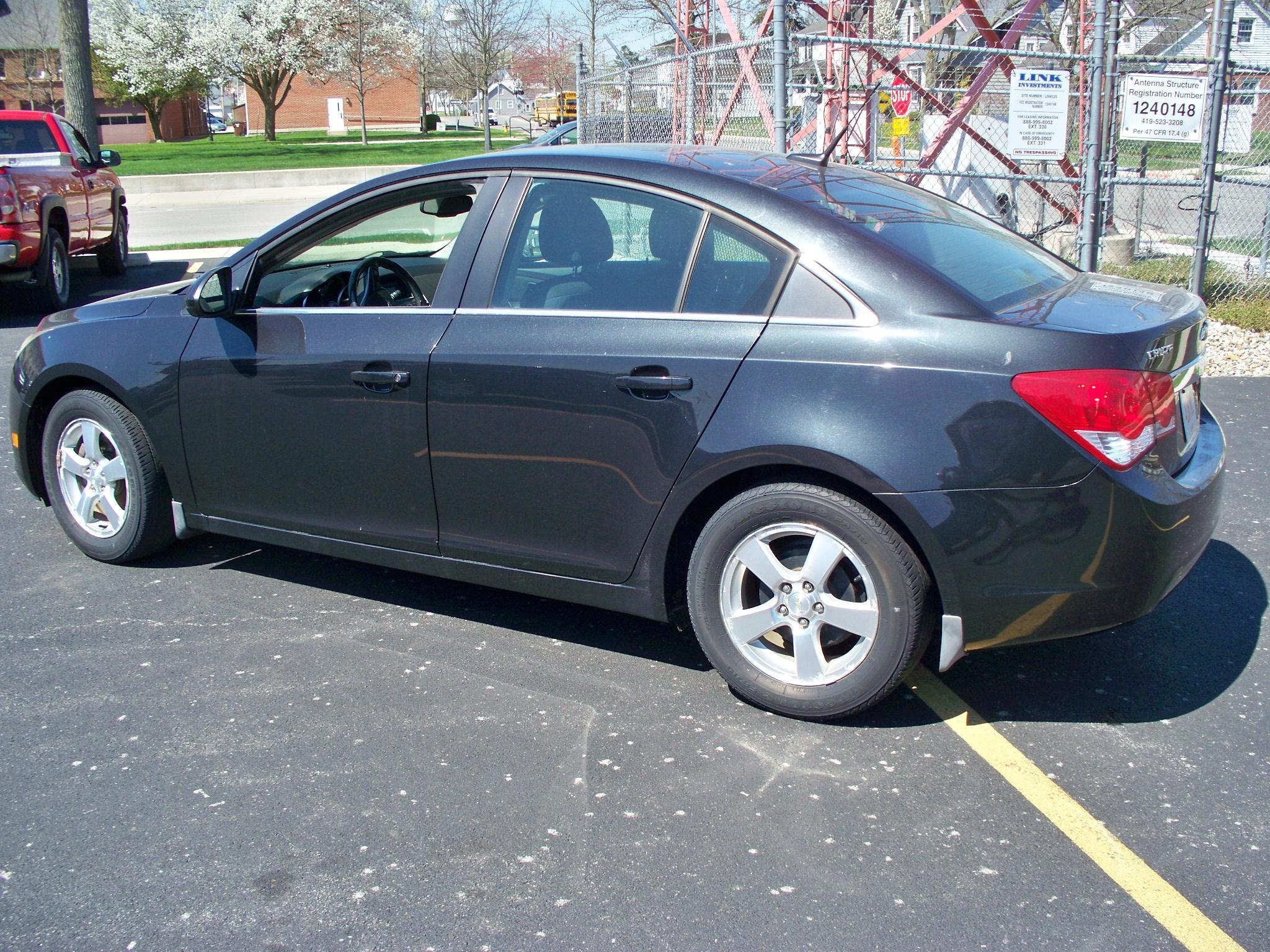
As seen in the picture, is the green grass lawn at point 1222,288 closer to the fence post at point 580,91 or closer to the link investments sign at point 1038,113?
the link investments sign at point 1038,113

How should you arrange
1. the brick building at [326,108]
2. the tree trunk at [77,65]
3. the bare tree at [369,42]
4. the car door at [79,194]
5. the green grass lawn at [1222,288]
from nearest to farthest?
the green grass lawn at [1222,288] → the car door at [79,194] → the tree trunk at [77,65] → the bare tree at [369,42] → the brick building at [326,108]

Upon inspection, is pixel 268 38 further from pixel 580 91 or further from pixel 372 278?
pixel 372 278

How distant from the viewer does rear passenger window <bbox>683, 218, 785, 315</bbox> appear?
3.55 meters

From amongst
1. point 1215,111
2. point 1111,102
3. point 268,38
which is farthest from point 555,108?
point 1215,111

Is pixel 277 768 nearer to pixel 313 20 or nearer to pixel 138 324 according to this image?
pixel 138 324

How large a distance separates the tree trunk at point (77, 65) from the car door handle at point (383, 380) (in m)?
16.9

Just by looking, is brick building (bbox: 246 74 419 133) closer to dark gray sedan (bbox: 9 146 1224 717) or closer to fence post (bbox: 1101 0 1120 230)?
fence post (bbox: 1101 0 1120 230)

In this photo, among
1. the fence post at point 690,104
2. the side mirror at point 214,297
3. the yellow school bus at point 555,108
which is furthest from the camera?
the yellow school bus at point 555,108

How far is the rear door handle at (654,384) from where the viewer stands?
356 cm

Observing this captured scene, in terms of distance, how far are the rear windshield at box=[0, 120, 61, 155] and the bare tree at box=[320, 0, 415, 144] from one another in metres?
31.3

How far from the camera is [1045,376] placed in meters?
3.18

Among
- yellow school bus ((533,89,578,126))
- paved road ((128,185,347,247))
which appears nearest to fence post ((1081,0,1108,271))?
paved road ((128,185,347,247))

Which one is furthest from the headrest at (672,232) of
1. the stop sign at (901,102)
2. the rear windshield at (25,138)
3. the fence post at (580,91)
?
the stop sign at (901,102)

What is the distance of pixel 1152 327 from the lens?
11.2ft
